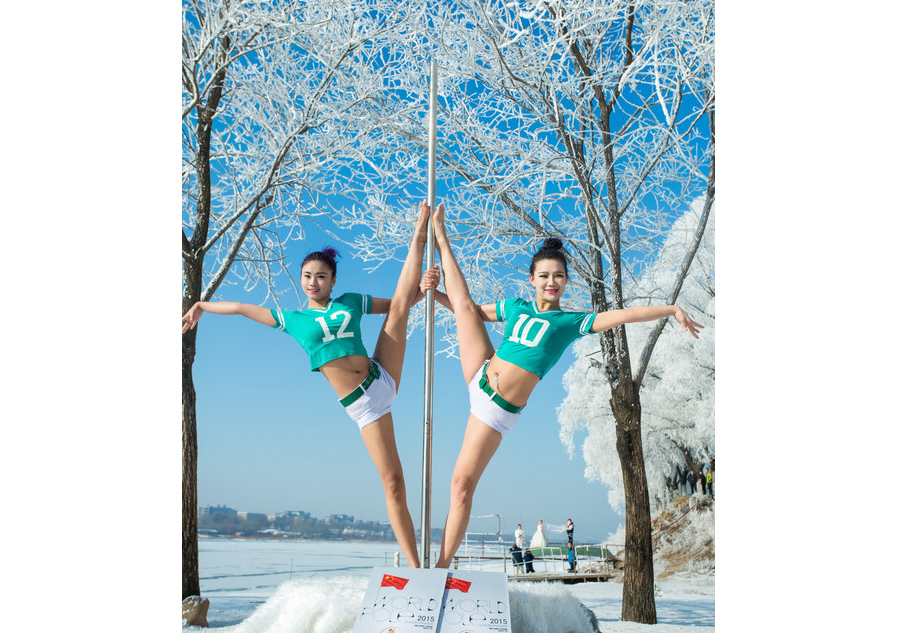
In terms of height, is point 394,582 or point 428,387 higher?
point 428,387

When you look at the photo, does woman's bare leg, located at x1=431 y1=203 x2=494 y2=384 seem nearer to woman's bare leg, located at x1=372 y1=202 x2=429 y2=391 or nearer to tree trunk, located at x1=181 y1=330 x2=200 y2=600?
woman's bare leg, located at x1=372 y1=202 x2=429 y2=391

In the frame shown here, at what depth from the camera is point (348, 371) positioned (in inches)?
128

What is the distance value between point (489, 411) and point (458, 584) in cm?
75

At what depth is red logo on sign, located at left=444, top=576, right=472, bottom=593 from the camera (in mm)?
2959

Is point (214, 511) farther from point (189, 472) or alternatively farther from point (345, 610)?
point (345, 610)

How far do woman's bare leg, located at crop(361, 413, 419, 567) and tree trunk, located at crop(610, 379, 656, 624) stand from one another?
1.16m

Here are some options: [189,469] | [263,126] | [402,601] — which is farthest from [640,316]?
[189,469]

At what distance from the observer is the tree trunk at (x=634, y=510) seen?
11.6 feet

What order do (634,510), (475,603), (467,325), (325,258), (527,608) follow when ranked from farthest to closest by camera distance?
1. (634,510)
2. (325,258)
3. (467,325)
4. (527,608)
5. (475,603)

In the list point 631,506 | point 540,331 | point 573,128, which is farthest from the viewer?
point 573,128
